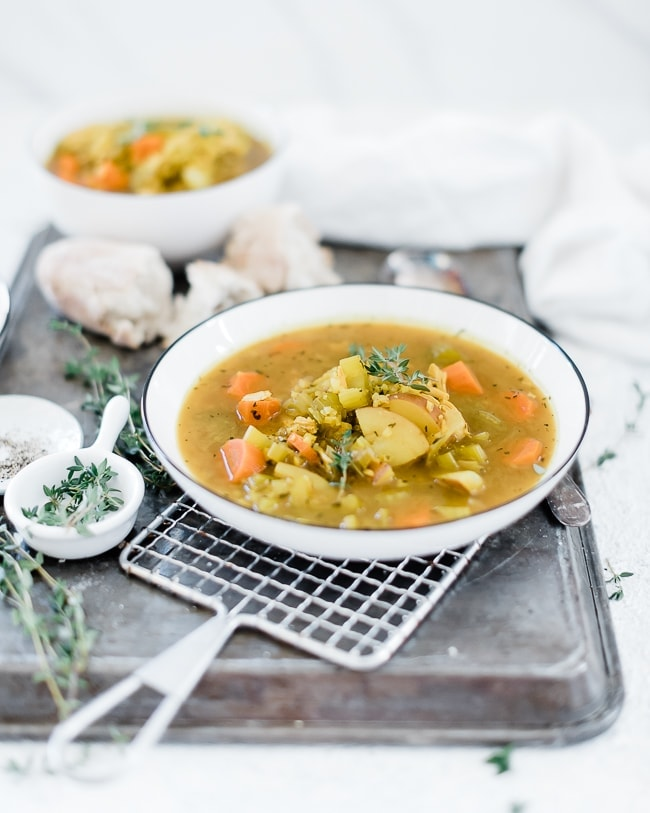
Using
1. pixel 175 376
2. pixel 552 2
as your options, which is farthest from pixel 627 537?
pixel 552 2

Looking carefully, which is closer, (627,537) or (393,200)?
(627,537)

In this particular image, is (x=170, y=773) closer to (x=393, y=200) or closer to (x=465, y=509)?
(x=465, y=509)

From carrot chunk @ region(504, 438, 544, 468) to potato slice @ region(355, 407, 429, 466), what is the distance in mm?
263

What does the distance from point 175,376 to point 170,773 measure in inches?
50.7

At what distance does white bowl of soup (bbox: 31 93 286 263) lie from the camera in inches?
166

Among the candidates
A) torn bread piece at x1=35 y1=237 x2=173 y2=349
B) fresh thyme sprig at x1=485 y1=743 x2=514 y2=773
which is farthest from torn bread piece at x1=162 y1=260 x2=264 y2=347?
fresh thyme sprig at x1=485 y1=743 x2=514 y2=773

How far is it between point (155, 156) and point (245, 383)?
64.8 inches

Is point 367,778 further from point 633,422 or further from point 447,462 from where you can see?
point 633,422

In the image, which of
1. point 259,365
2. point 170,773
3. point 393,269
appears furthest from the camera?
point 393,269

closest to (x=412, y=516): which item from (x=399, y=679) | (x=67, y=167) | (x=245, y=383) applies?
(x=399, y=679)

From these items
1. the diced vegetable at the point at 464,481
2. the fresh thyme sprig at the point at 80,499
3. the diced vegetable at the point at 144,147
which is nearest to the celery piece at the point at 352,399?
the diced vegetable at the point at 464,481

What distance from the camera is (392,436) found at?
277cm

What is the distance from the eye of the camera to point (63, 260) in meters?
4.05

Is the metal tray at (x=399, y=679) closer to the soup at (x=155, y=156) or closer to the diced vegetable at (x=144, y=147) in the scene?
the soup at (x=155, y=156)
